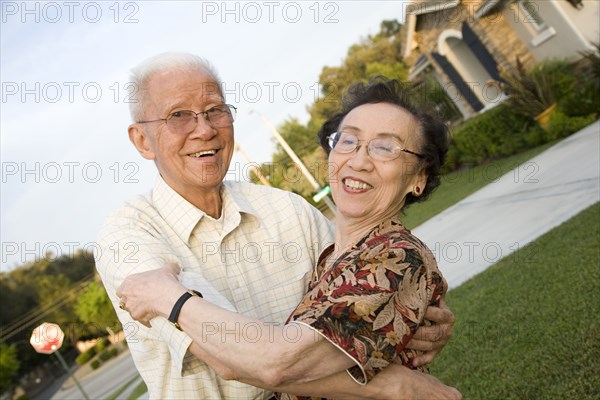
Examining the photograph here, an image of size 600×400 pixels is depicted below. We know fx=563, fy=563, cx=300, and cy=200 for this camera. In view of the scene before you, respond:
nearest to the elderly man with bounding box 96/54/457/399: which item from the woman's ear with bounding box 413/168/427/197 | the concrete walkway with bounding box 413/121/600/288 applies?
the woman's ear with bounding box 413/168/427/197

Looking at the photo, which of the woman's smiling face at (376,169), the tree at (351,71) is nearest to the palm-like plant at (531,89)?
the woman's smiling face at (376,169)

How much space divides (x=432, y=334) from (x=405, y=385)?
8.6 inches

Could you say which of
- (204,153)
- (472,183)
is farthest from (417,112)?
(472,183)

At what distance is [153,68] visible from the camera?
7.47ft

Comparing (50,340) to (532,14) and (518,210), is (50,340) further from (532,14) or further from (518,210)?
(532,14)

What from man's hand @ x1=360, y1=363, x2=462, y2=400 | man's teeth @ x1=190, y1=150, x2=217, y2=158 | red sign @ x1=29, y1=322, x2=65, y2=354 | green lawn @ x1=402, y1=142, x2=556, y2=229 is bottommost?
green lawn @ x1=402, y1=142, x2=556, y2=229

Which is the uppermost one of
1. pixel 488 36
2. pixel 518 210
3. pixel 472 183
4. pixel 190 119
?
pixel 488 36

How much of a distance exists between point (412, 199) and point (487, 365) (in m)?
2.46

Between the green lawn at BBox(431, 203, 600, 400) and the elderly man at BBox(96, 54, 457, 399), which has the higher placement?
the elderly man at BBox(96, 54, 457, 399)

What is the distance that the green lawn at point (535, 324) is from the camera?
3701mm

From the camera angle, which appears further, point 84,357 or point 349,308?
point 84,357

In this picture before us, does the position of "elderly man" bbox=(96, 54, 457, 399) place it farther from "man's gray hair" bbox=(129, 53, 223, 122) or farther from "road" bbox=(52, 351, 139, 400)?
"road" bbox=(52, 351, 139, 400)

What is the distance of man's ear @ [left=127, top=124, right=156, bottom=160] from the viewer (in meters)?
2.42

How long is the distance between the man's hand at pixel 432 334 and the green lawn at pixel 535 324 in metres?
1.84
